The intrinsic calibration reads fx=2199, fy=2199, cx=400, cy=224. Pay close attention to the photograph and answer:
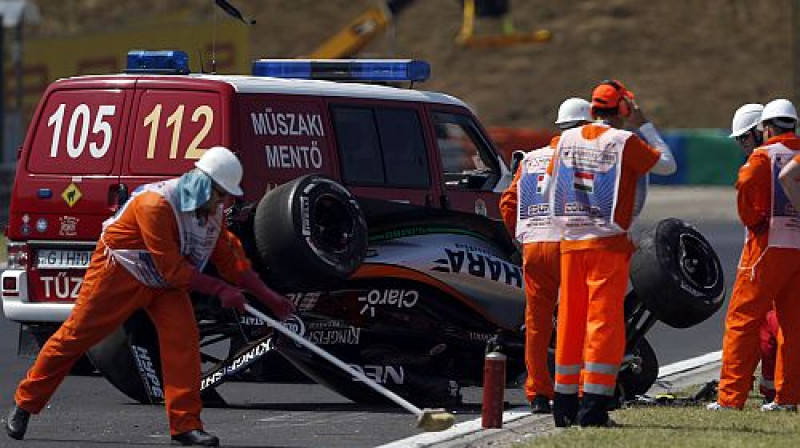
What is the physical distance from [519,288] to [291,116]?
173 cm

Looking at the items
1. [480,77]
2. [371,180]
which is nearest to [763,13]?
[480,77]

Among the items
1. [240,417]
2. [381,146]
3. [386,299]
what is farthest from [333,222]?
[381,146]

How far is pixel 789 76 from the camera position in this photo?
6397 cm

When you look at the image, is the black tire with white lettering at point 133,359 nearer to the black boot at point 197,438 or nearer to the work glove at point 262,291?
the work glove at point 262,291

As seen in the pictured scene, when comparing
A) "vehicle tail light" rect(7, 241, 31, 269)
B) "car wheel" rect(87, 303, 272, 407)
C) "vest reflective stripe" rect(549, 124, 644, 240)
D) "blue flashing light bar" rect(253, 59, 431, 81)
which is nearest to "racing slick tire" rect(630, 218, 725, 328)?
"vest reflective stripe" rect(549, 124, 644, 240)

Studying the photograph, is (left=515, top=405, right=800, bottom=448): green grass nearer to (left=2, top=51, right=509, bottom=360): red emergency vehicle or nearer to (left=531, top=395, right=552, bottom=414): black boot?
(left=531, top=395, right=552, bottom=414): black boot

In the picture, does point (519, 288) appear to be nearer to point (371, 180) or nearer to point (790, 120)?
point (371, 180)

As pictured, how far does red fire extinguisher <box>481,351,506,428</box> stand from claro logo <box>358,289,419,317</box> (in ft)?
6.72

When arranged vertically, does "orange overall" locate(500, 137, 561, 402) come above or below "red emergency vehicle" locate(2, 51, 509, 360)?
below

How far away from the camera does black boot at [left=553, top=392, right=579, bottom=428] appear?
1084cm

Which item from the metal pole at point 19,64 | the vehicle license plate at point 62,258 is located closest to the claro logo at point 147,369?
the vehicle license plate at point 62,258

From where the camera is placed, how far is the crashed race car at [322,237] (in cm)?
1228

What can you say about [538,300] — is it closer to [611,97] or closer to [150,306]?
[611,97]

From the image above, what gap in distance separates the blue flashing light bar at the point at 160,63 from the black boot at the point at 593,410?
12.3 ft
